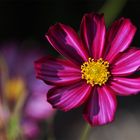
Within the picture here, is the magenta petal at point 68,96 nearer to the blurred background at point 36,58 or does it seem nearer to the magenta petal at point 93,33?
the magenta petal at point 93,33

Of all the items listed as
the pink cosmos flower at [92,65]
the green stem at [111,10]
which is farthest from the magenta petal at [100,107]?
the green stem at [111,10]

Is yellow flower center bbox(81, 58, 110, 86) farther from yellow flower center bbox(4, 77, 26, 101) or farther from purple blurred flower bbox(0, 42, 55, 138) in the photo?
yellow flower center bbox(4, 77, 26, 101)

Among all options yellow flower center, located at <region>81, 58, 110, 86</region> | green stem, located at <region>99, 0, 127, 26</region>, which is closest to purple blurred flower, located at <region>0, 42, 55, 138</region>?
green stem, located at <region>99, 0, 127, 26</region>

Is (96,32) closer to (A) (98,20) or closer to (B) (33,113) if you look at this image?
(A) (98,20)

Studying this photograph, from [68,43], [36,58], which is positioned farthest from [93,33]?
[36,58]

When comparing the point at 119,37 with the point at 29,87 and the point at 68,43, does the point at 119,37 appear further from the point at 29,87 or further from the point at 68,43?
the point at 29,87

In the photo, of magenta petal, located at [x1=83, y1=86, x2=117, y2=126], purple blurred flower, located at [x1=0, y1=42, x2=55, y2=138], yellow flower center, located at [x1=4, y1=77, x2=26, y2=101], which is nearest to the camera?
magenta petal, located at [x1=83, y1=86, x2=117, y2=126]

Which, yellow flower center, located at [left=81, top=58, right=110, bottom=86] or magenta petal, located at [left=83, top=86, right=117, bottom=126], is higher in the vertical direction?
yellow flower center, located at [left=81, top=58, right=110, bottom=86]
